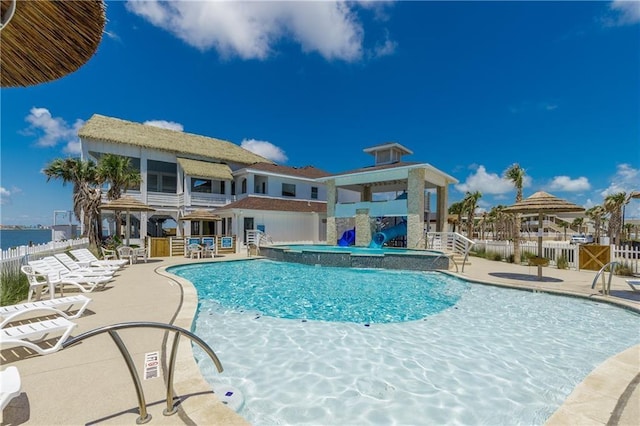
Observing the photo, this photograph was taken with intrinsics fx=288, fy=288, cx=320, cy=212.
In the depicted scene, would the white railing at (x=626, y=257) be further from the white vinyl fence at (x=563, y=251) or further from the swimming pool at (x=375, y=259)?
the swimming pool at (x=375, y=259)

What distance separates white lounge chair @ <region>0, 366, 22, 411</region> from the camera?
2.40 m

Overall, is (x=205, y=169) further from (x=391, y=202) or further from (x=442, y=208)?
(x=442, y=208)

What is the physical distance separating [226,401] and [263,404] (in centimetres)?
45

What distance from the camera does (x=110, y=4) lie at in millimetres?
3107

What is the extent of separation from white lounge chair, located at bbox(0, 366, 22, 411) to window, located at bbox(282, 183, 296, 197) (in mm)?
26202

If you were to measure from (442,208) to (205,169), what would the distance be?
20471 mm

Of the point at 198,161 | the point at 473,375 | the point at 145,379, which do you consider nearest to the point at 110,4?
the point at 145,379

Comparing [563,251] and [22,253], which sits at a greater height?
[22,253]

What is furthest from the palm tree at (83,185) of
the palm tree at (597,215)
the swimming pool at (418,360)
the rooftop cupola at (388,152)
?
the palm tree at (597,215)

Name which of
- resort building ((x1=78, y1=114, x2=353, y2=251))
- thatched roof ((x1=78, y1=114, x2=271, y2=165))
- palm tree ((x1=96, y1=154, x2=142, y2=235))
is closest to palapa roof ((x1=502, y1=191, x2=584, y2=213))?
resort building ((x1=78, y1=114, x2=353, y2=251))

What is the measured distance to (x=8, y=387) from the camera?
8.21 ft

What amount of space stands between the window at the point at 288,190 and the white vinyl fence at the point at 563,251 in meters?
17.1

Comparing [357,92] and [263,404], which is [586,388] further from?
[357,92]

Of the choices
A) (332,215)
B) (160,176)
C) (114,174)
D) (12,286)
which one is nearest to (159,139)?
(160,176)
